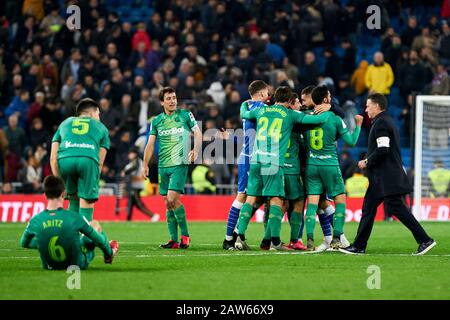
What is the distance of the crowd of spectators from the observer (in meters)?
28.2

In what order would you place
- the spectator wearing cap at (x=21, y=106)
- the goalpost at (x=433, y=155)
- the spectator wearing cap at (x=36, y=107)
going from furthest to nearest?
the spectator wearing cap at (x=21, y=106) < the spectator wearing cap at (x=36, y=107) < the goalpost at (x=433, y=155)

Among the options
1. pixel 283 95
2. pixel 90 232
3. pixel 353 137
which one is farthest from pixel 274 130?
pixel 90 232

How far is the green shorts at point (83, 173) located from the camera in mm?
→ 13531

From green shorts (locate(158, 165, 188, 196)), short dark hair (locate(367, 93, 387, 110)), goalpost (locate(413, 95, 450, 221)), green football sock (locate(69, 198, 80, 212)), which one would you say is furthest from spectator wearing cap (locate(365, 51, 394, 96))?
green football sock (locate(69, 198, 80, 212))

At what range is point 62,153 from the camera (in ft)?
44.7

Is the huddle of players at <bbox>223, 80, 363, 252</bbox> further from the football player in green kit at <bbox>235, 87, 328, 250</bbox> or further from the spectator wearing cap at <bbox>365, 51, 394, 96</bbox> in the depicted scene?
the spectator wearing cap at <bbox>365, 51, 394, 96</bbox>

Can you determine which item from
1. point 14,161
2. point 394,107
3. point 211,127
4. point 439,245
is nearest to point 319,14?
point 394,107

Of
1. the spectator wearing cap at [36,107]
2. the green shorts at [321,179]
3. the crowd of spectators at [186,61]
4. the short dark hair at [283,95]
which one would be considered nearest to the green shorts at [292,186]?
the green shorts at [321,179]

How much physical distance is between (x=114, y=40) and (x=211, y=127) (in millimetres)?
5916

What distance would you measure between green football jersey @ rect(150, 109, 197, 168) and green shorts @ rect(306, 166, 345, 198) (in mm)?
2091

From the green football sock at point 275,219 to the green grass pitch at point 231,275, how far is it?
16.8 inches

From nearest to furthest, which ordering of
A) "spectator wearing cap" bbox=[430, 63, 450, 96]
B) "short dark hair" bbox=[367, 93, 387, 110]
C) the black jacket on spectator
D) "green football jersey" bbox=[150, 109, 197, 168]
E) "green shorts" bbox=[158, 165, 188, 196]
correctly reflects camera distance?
the black jacket on spectator, "short dark hair" bbox=[367, 93, 387, 110], "green shorts" bbox=[158, 165, 188, 196], "green football jersey" bbox=[150, 109, 197, 168], "spectator wearing cap" bbox=[430, 63, 450, 96]

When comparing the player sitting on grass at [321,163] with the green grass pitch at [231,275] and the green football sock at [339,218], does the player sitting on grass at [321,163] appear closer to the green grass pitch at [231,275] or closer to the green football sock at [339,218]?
the green football sock at [339,218]

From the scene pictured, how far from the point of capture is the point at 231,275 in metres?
11.7
